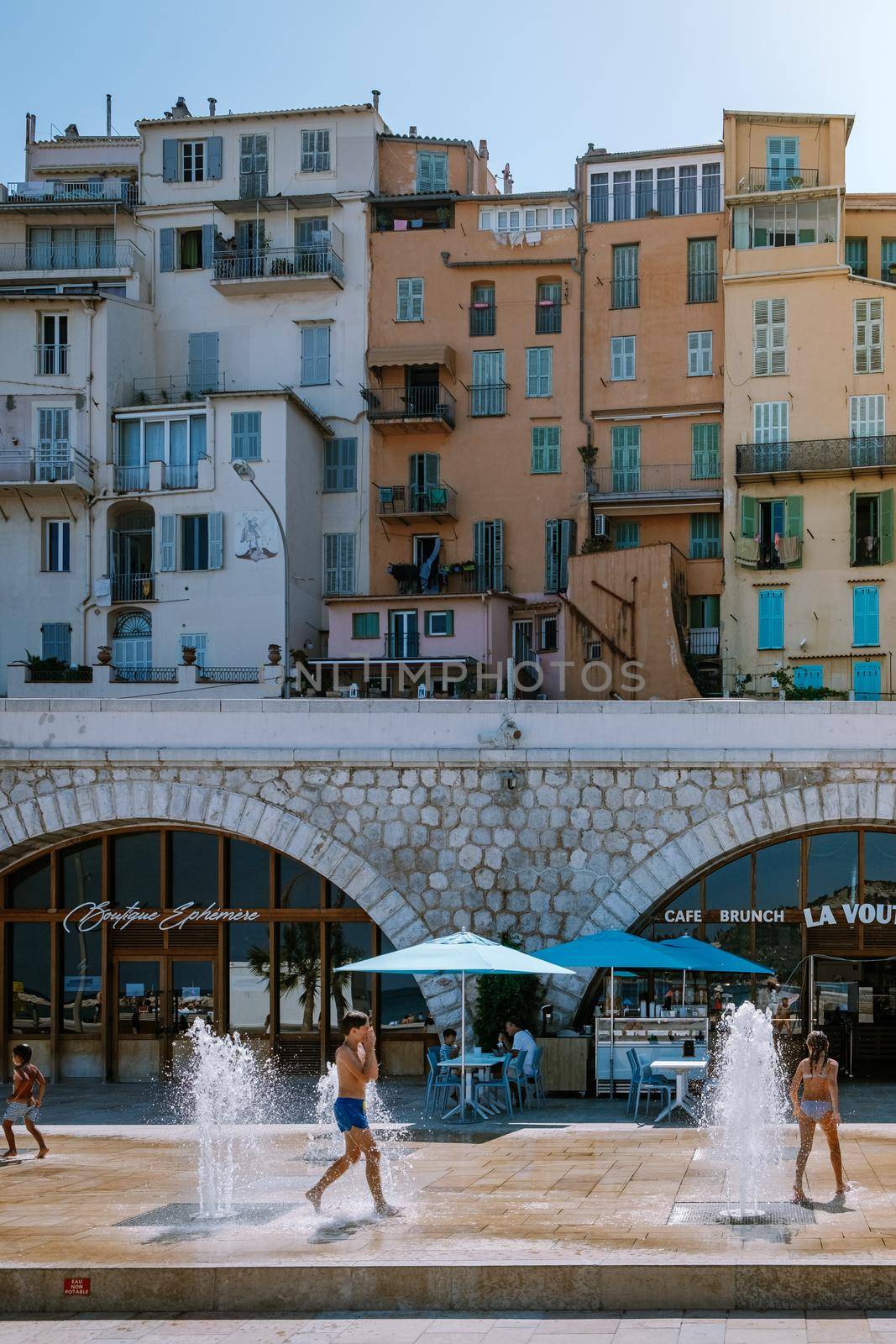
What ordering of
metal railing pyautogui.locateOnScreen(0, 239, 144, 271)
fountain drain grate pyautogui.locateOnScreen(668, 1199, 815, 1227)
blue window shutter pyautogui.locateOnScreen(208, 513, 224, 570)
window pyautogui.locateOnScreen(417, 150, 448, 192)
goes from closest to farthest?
1. fountain drain grate pyautogui.locateOnScreen(668, 1199, 815, 1227)
2. blue window shutter pyautogui.locateOnScreen(208, 513, 224, 570)
3. metal railing pyautogui.locateOnScreen(0, 239, 144, 271)
4. window pyautogui.locateOnScreen(417, 150, 448, 192)

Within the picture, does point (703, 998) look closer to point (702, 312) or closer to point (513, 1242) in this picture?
point (513, 1242)

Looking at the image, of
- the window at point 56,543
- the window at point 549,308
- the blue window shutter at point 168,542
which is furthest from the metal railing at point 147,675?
the window at point 549,308

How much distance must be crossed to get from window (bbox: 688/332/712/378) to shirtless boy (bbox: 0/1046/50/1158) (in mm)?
30276

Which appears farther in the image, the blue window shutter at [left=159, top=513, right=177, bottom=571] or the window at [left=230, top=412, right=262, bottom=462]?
the blue window shutter at [left=159, top=513, right=177, bottom=571]

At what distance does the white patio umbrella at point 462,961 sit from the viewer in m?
16.3

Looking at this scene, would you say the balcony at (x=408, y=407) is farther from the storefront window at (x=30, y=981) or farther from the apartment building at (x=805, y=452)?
the storefront window at (x=30, y=981)

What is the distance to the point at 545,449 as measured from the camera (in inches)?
1667

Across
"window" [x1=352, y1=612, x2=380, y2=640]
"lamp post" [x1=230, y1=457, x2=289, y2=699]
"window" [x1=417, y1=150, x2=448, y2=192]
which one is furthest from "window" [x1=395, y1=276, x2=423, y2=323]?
"window" [x1=352, y1=612, x2=380, y2=640]

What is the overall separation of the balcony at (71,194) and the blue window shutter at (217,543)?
9.98 metres

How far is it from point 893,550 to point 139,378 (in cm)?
2023

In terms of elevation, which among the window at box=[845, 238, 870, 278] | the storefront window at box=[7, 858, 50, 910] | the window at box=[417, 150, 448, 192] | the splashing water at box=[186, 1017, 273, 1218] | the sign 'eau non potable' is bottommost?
the splashing water at box=[186, 1017, 273, 1218]

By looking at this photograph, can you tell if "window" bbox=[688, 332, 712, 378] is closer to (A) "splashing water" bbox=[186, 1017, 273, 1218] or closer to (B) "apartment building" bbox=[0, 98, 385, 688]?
(B) "apartment building" bbox=[0, 98, 385, 688]

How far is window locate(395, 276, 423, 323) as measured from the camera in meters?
43.3

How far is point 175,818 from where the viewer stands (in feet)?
70.7
